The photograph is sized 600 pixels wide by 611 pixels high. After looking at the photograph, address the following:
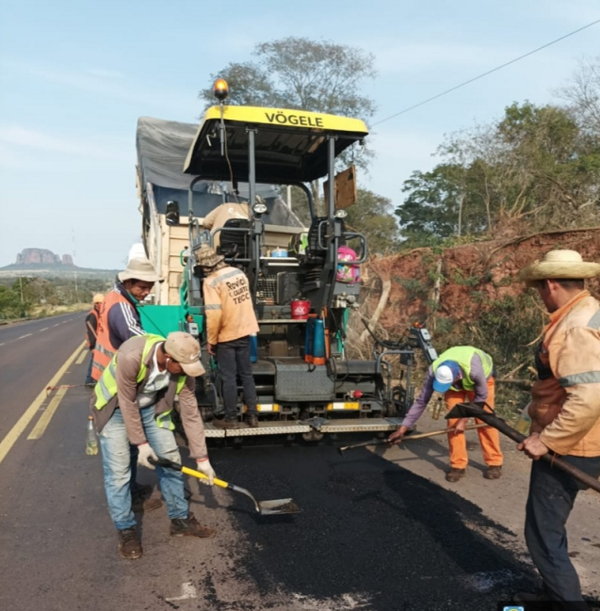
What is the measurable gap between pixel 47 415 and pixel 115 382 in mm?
4668

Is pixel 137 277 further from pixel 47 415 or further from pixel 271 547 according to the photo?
pixel 47 415

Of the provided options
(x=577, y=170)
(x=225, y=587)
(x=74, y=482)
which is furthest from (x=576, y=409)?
(x=577, y=170)

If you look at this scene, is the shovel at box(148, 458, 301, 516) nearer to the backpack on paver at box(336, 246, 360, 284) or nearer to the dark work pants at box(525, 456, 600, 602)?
the dark work pants at box(525, 456, 600, 602)

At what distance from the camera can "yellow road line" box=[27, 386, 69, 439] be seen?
22.1ft

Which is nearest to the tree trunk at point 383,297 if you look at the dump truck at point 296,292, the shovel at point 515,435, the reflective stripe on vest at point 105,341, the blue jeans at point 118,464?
the dump truck at point 296,292

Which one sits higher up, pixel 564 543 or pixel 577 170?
pixel 577 170

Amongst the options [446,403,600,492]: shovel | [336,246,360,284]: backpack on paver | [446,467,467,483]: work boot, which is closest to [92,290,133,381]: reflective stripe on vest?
[446,403,600,492]: shovel

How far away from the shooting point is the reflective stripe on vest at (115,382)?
352 centimetres

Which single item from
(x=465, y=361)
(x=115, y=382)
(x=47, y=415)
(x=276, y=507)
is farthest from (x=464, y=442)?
(x=47, y=415)

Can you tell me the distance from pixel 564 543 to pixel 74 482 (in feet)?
13.0

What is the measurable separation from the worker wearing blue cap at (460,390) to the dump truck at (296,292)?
0.73 m

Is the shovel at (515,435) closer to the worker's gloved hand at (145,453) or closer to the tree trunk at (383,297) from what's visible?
the worker's gloved hand at (145,453)

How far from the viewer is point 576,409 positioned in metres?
2.41

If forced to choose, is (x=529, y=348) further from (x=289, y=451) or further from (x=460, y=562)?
(x=460, y=562)
